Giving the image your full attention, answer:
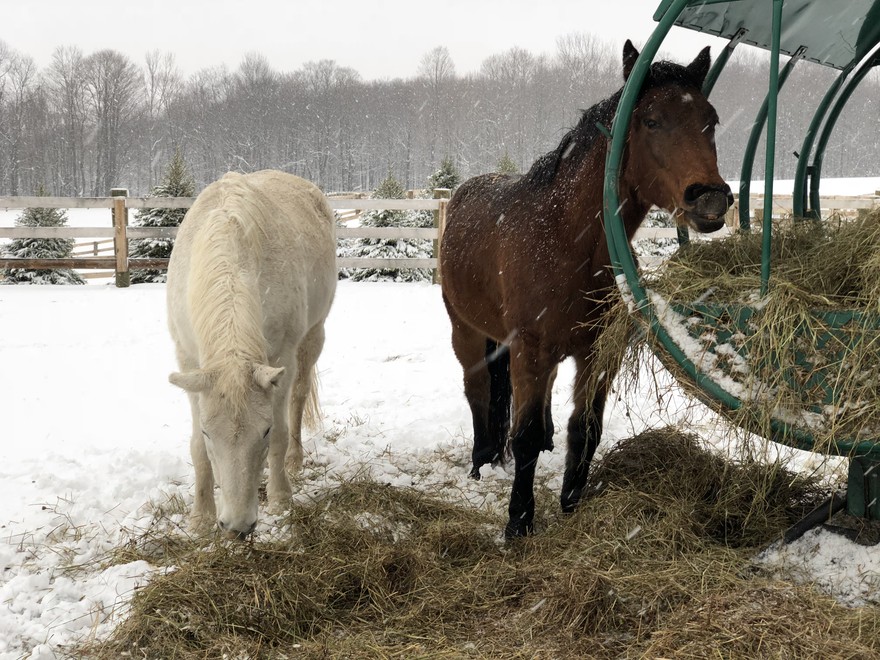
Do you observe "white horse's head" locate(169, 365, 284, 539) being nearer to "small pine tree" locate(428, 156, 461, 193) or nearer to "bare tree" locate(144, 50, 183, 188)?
"small pine tree" locate(428, 156, 461, 193)

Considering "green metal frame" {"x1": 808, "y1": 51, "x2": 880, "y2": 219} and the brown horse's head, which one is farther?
"green metal frame" {"x1": 808, "y1": 51, "x2": 880, "y2": 219}

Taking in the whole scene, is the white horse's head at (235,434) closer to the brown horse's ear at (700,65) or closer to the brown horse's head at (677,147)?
the brown horse's head at (677,147)

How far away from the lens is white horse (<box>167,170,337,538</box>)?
2.71 m

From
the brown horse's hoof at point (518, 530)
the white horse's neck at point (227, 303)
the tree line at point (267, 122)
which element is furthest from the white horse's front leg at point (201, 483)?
the tree line at point (267, 122)

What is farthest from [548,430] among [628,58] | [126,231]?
[126,231]

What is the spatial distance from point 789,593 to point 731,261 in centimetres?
128

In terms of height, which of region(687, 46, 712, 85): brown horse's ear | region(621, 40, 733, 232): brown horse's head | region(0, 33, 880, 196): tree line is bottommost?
region(621, 40, 733, 232): brown horse's head

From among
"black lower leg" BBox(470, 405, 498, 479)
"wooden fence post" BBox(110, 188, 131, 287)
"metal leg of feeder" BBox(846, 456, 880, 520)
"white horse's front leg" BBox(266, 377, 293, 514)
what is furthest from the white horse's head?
"wooden fence post" BBox(110, 188, 131, 287)

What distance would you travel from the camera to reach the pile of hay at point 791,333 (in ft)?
7.23

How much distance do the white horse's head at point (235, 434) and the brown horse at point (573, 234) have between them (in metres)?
1.25

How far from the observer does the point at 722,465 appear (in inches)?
141

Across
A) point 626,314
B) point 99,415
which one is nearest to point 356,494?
point 626,314

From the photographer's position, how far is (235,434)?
2.69m

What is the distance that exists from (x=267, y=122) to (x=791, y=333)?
50456mm
